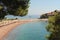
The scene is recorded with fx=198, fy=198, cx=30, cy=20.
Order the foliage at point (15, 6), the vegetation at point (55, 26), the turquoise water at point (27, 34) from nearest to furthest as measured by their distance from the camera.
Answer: the vegetation at point (55, 26)
the turquoise water at point (27, 34)
the foliage at point (15, 6)

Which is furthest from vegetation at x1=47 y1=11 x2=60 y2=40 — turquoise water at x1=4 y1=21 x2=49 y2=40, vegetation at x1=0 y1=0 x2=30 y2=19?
vegetation at x1=0 y1=0 x2=30 y2=19

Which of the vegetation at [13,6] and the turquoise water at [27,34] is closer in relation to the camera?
the turquoise water at [27,34]

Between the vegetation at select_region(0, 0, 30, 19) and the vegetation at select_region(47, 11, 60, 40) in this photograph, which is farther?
the vegetation at select_region(0, 0, 30, 19)

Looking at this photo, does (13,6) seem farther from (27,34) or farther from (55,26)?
(55,26)

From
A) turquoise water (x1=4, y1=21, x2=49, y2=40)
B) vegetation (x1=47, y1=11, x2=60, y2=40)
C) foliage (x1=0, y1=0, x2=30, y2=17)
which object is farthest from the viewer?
foliage (x1=0, y1=0, x2=30, y2=17)

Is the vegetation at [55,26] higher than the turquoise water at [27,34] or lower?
higher

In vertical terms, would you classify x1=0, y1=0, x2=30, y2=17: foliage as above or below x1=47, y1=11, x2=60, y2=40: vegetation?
below

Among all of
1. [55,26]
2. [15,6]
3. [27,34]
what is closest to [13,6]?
[15,6]

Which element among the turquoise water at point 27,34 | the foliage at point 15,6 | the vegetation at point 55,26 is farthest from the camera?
the foliage at point 15,6

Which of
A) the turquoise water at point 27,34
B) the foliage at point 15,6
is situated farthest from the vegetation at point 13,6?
the turquoise water at point 27,34

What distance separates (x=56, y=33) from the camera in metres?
9.52

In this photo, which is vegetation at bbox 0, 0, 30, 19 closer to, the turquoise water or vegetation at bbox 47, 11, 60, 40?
the turquoise water

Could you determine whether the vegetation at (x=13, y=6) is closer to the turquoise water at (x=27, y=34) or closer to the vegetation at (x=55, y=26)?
the turquoise water at (x=27, y=34)

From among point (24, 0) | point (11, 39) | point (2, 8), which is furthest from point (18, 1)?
point (11, 39)
